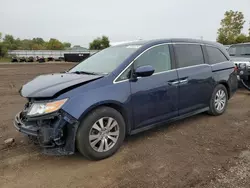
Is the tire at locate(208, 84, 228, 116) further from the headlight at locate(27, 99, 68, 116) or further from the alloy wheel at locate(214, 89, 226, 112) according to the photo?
the headlight at locate(27, 99, 68, 116)

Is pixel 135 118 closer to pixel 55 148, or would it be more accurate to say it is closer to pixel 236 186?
pixel 55 148

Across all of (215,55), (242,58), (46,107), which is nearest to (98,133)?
(46,107)

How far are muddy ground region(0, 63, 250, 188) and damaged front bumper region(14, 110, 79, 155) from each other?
Result: 1.03 feet

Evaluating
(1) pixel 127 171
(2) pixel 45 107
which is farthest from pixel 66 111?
(1) pixel 127 171

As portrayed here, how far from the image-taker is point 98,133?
10.2ft

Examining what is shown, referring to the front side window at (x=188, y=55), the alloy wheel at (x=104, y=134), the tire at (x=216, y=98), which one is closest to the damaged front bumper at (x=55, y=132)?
the alloy wheel at (x=104, y=134)

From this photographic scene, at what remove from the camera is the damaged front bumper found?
9.20 ft

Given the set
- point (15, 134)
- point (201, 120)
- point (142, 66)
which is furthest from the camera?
point (201, 120)

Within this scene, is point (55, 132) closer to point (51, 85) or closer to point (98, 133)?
point (98, 133)

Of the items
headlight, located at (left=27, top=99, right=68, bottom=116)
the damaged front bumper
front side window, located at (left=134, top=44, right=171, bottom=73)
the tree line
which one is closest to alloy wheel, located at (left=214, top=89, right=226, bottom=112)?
front side window, located at (left=134, top=44, right=171, bottom=73)

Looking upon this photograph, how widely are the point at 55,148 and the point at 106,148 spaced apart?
2.33ft

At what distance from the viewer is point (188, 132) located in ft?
13.6

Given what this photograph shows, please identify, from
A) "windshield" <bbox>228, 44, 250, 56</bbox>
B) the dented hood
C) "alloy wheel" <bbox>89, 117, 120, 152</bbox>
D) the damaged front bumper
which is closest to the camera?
the damaged front bumper

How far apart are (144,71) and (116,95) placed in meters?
0.58
